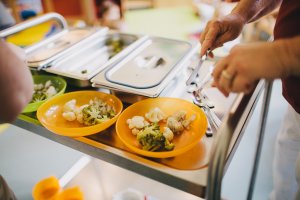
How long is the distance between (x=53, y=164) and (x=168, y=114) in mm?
909

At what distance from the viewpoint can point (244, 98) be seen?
54 centimetres

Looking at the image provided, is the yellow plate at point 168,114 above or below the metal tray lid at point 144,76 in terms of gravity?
below

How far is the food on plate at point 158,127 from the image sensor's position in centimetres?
66

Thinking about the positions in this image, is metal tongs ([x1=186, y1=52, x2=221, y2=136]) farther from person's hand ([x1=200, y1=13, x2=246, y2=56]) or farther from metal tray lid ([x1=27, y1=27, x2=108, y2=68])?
metal tray lid ([x1=27, y1=27, x2=108, y2=68])

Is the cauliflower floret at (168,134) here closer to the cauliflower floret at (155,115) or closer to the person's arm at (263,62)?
the cauliflower floret at (155,115)

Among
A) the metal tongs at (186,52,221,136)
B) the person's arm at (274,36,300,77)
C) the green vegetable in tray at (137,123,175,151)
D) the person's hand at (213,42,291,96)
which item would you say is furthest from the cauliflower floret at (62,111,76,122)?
the person's arm at (274,36,300,77)

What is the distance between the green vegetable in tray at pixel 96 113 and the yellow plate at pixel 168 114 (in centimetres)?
5

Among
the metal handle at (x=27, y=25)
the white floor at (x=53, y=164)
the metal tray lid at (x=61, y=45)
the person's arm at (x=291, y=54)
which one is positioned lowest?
the white floor at (x=53, y=164)

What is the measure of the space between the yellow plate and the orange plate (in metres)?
0.04

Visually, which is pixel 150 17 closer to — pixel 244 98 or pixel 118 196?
pixel 118 196

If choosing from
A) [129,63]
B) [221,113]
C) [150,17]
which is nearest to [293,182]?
[221,113]

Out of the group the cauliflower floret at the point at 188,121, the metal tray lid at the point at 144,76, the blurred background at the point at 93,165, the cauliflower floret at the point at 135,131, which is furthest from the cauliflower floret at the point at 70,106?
the blurred background at the point at 93,165

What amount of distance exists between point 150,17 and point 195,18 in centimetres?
55

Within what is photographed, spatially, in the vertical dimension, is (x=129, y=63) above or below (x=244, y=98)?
below
